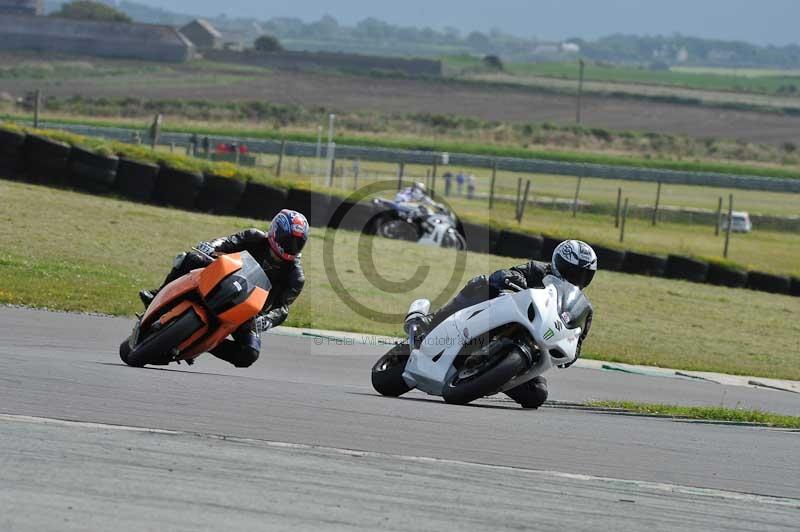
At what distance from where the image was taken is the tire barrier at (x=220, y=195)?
23.5 meters

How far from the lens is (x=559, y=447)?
26.0 ft

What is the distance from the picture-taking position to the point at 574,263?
999cm

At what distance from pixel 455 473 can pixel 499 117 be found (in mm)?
90469

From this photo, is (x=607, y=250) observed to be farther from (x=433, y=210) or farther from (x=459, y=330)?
(x=459, y=330)

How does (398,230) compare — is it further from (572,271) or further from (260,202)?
(572,271)

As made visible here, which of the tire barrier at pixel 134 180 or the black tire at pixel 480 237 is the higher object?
the tire barrier at pixel 134 180

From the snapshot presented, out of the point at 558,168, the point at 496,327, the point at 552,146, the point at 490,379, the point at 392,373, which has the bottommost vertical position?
Result: the point at 552,146

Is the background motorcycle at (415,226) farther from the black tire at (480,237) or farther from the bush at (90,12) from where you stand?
the bush at (90,12)

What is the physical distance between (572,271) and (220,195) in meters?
14.3

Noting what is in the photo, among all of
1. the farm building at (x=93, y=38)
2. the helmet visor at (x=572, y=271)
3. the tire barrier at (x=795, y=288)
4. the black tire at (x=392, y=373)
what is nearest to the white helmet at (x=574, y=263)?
the helmet visor at (x=572, y=271)

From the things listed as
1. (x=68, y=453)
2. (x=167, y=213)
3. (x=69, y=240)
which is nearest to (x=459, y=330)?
(x=68, y=453)

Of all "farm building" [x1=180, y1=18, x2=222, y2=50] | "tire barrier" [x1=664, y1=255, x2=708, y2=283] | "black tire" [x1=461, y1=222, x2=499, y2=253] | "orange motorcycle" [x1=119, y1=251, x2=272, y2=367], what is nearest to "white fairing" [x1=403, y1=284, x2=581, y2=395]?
"orange motorcycle" [x1=119, y1=251, x2=272, y2=367]

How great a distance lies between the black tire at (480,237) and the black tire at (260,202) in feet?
14.5

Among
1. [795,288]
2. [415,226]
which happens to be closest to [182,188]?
[415,226]
